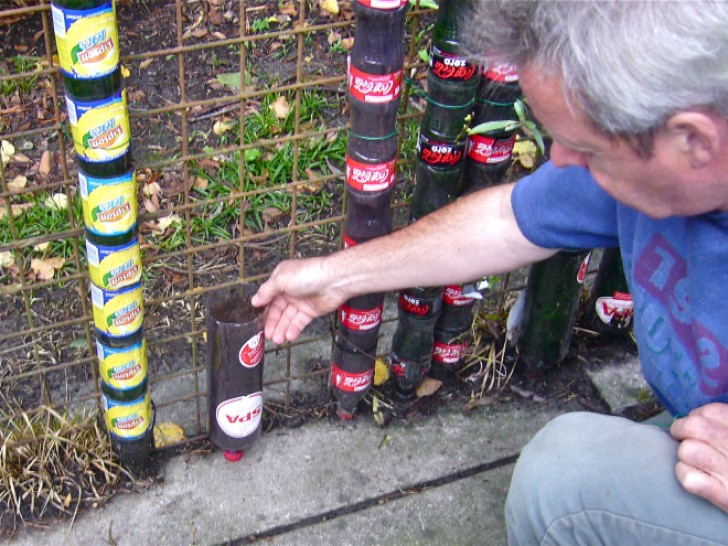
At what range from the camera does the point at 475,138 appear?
7.54 ft

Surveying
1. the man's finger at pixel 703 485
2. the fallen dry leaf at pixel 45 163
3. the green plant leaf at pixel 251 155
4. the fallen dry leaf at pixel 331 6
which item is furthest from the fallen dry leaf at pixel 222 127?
the man's finger at pixel 703 485

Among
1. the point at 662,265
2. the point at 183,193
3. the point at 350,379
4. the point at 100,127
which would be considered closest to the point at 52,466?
the point at 350,379

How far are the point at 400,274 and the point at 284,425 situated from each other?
721mm

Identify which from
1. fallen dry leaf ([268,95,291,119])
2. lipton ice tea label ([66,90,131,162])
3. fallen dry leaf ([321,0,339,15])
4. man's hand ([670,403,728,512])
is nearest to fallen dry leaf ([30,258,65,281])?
fallen dry leaf ([268,95,291,119])

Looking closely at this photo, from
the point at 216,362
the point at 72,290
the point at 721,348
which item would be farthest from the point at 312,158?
the point at 721,348

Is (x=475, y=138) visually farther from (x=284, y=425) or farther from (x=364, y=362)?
(x=284, y=425)

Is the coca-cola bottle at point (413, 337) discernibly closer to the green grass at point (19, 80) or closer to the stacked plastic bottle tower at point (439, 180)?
the stacked plastic bottle tower at point (439, 180)

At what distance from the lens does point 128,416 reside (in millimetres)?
2338

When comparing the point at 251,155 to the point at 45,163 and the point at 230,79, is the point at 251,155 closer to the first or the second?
the point at 230,79

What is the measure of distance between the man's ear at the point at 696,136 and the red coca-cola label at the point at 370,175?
0.83 metres

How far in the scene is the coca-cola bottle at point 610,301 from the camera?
277 cm

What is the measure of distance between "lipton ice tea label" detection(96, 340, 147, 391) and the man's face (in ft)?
3.72

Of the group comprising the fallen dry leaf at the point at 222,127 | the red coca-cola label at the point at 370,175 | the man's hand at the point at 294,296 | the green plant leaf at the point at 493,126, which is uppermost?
the green plant leaf at the point at 493,126

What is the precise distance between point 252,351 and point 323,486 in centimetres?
48
